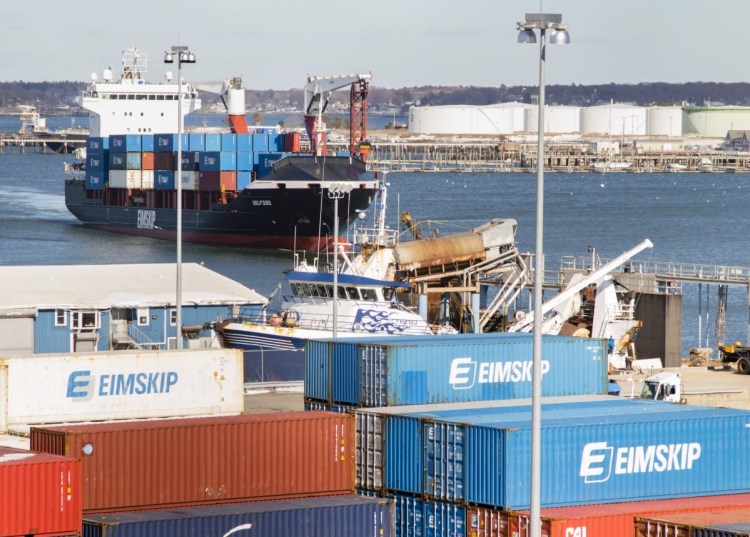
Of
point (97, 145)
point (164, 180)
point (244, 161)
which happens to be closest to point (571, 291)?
point (244, 161)

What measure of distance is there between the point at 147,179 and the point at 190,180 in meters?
5.81

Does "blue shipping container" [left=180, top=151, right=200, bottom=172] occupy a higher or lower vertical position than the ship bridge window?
higher

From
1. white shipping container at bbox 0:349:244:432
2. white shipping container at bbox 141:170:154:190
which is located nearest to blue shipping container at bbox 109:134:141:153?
white shipping container at bbox 141:170:154:190

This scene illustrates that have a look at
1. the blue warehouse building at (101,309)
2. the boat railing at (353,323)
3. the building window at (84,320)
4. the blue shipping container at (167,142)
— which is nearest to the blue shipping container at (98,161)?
the blue shipping container at (167,142)

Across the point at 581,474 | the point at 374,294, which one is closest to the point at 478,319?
the point at 374,294

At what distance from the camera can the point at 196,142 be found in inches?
3794

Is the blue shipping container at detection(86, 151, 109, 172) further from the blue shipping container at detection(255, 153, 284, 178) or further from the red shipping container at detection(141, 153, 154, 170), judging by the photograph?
the blue shipping container at detection(255, 153, 284, 178)

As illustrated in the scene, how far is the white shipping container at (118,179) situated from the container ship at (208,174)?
73 mm

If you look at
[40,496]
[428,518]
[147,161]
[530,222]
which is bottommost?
[530,222]

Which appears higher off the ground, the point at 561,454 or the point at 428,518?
the point at 561,454

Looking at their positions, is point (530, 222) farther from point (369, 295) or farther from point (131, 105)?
point (369, 295)

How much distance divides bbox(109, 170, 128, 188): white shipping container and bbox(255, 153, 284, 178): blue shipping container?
12318mm

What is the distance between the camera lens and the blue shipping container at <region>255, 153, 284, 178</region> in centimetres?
9326

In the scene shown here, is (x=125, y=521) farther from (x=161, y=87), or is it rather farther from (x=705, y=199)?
(x=705, y=199)
